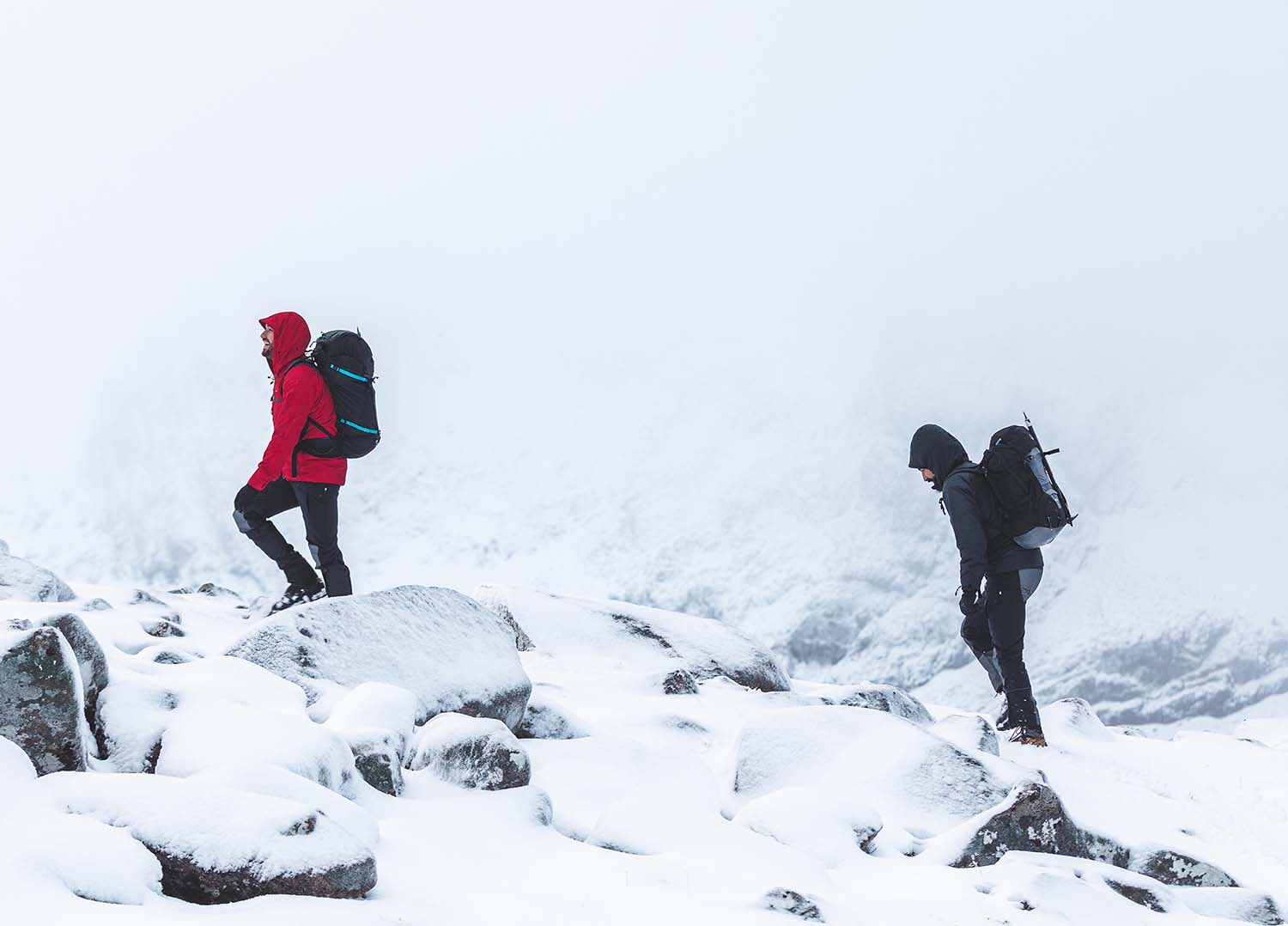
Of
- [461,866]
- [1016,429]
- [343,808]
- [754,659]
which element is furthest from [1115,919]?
[754,659]

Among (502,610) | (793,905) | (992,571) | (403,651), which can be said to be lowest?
(502,610)

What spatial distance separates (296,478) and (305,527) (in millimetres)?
520

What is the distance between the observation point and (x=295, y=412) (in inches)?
385

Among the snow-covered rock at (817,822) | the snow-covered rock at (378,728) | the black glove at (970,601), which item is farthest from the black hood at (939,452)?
the snow-covered rock at (378,728)

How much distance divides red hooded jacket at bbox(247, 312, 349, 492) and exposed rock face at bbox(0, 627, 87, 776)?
4982 millimetres

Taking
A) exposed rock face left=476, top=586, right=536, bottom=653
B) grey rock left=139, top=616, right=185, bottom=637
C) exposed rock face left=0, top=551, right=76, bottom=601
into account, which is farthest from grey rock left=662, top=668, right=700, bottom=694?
exposed rock face left=0, top=551, right=76, bottom=601

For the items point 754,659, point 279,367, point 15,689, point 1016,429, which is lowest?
point 754,659

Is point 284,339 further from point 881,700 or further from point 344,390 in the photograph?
point 881,700

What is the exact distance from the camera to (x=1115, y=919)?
5.37m

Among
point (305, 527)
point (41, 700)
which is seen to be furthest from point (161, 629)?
point (41, 700)

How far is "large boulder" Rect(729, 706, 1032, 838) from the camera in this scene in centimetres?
699

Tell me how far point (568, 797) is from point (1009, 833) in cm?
281

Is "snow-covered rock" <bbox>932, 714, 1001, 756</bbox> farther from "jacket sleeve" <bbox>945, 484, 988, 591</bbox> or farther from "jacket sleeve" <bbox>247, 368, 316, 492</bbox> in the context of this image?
"jacket sleeve" <bbox>247, 368, 316, 492</bbox>

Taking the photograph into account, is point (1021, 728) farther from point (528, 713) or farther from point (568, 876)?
point (568, 876)
